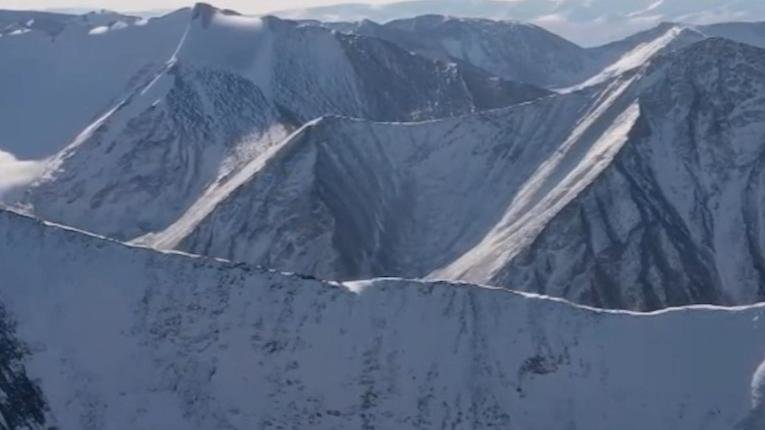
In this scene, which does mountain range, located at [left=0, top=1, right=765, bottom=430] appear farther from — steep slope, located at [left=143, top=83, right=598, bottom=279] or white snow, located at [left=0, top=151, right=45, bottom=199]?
white snow, located at [left=0, top=151, right=45, bottom=199]

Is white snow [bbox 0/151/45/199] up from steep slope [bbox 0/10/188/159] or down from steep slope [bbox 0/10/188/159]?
down

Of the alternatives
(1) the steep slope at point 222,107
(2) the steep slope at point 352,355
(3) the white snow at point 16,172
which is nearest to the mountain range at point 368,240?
(2) the steep slope at point 352,355

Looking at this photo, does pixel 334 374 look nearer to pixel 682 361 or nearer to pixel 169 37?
pixel 682 361

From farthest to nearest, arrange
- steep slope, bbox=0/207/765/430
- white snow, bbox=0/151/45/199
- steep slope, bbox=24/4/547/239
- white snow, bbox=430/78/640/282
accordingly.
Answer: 1. white snow, bbox=0/151/45/199
2. steep slope, bbox=24/4/547/239
3. white snow, bbox=430/78/640/282
4. steep slope, bbox=0/207/765/430

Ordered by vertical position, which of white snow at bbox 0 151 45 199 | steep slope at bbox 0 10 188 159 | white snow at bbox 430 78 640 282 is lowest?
white snow at bbox 0 151 45 199

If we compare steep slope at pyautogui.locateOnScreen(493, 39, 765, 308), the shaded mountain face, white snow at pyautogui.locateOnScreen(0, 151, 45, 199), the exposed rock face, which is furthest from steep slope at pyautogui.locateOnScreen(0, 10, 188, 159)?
the exposed rock face

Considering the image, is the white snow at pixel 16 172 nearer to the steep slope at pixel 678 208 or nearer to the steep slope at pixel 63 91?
the steep slope at pixel 63 91
